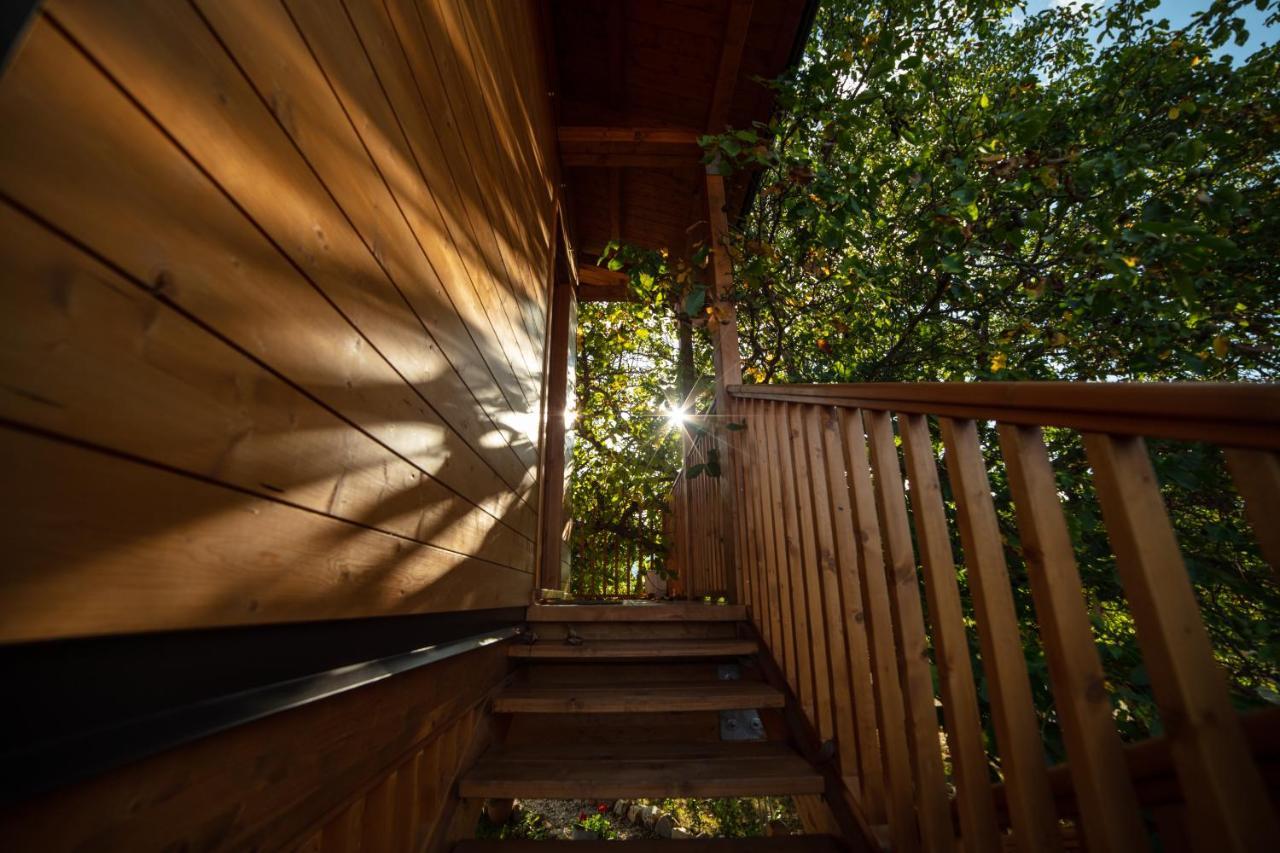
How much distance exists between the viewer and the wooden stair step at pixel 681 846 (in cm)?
132

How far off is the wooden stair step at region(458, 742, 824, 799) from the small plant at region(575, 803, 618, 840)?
3359 millimetres

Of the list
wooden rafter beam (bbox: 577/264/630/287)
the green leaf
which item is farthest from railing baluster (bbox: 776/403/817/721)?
wooden rafter beam (bbox: 577/264/630/287)

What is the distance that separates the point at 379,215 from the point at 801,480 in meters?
1.41

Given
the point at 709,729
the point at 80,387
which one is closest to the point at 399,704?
the point at 80,387

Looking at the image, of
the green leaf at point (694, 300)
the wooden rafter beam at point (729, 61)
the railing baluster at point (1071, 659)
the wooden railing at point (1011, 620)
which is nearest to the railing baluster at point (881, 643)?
the wooden railing at point (1011, 620)

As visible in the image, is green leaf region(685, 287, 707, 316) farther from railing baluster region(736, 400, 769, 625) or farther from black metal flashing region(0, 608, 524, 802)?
black metal flashing region(0, 608, 524, 802)

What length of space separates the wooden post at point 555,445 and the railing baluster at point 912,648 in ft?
7.96

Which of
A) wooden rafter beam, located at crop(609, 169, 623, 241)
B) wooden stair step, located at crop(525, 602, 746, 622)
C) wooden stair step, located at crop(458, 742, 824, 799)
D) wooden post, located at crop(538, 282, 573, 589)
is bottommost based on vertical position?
wooden stair step, located at crop(458, 742, 824, 799)

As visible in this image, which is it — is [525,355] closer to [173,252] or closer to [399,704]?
[399,704]

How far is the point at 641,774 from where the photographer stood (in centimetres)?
148

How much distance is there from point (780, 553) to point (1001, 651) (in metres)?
1.07

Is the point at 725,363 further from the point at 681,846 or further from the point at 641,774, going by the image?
the point at 681,846

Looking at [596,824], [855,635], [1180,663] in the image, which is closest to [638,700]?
[855,635]

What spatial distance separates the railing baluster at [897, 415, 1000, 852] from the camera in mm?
923
